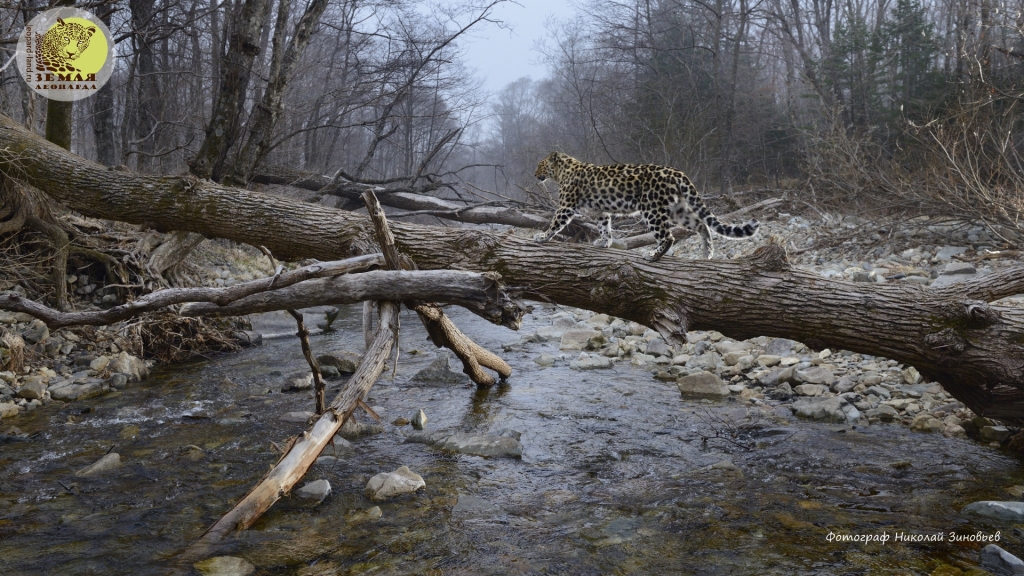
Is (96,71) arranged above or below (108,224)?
above

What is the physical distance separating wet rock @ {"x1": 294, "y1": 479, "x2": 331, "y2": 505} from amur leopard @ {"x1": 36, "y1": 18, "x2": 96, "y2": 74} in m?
8.24

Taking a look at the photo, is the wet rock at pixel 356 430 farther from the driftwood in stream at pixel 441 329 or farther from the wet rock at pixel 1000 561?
the wet rock at pixel 1000 561

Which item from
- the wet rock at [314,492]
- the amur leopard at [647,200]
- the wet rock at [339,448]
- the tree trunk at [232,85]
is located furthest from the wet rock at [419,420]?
the tree trunk at [232,85]

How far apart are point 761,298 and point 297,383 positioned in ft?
15.9

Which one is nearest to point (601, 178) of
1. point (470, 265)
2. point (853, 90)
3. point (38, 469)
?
point (470, 265)

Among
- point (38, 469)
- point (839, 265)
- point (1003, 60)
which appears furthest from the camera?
point (1003, 60)

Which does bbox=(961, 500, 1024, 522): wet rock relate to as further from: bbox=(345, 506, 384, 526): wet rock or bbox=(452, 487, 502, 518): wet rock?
bbox=(345, 506, 384, 526): wet rock

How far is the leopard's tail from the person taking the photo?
6309mm

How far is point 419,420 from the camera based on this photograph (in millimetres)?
6164

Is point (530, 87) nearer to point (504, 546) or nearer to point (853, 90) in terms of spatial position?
point (853, 90)

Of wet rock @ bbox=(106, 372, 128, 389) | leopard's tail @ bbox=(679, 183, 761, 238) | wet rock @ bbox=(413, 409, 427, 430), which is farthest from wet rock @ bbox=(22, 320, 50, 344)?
leopard's tail @ bbox=(679, 183, 761, 238)

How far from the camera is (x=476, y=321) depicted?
11883mm

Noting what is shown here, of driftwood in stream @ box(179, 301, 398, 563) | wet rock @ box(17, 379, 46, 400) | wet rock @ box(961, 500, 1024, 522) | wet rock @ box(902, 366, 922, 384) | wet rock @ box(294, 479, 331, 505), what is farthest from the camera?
wet rock @ box(902, 366, 922, 384)

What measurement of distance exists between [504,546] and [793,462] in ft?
8.27
